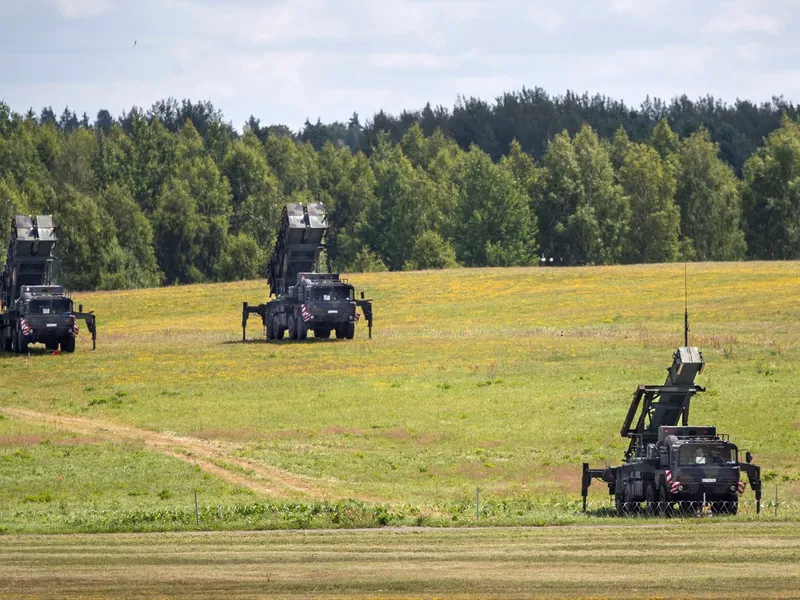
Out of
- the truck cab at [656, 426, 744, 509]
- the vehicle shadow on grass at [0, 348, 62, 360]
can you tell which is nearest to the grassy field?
the vehicle shadow on grass at [0, 348, 62, 360]

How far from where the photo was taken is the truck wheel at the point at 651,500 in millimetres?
31500

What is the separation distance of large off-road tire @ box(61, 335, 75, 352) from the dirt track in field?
19.1m

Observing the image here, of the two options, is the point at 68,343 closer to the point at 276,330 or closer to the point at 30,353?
the point at 30,353

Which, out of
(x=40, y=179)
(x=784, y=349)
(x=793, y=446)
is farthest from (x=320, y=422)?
(x=40, y=179)

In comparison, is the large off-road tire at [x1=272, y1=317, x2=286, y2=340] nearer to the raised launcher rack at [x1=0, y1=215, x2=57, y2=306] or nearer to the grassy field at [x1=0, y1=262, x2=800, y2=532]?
the grassy field at [x1=0, y1=262, x2=800, y2=532]

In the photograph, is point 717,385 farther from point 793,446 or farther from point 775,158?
point 775,158

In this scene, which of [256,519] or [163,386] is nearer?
[256,519]

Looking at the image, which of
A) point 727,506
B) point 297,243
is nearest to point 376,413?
point 727,506

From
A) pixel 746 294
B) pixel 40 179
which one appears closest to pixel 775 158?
pixel 746 294

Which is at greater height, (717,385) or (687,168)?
(687,168)

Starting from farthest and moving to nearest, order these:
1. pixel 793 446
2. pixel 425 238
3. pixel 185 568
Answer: pixel 425 238, pixel 793 446, pixel 185 568

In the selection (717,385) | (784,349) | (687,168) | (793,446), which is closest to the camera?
(793,446)

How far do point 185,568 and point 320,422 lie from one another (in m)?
25.7

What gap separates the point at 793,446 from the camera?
146 ft
